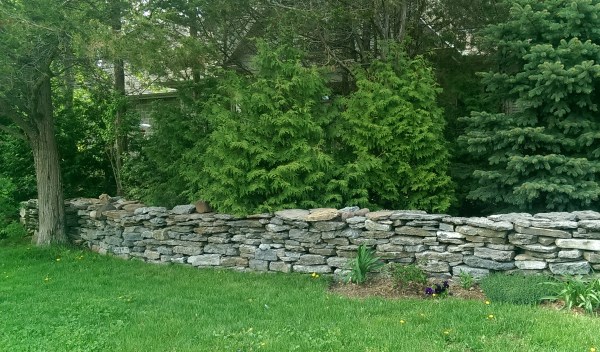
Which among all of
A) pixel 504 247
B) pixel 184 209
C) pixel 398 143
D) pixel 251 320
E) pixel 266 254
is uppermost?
pixel 398 143

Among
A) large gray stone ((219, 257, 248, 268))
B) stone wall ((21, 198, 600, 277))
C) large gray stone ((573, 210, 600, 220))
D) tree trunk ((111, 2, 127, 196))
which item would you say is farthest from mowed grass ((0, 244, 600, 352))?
tree trunk ((111, 2, 127, 196))

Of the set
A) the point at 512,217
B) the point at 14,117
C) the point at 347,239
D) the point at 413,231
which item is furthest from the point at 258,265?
the point at 14,117

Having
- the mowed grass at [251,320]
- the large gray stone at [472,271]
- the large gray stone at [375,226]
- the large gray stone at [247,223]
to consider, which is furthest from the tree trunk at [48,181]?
the large gray stone at [472,271]

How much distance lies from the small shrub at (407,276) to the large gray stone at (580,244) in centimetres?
145

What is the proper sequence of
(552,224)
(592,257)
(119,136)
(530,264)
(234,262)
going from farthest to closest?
(119,136), (234,262), (530,264), (552,224), (592,257)

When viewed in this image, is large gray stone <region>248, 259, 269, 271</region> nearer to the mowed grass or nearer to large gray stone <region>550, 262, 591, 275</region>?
the mowed grass

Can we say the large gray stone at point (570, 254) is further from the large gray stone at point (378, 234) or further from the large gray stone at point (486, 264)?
the large gray stone at point (378, 234)

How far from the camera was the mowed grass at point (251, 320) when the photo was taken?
4.38 meters

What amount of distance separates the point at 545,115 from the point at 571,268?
2.25 m

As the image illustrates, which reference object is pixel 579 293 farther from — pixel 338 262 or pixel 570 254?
pixel 338 262

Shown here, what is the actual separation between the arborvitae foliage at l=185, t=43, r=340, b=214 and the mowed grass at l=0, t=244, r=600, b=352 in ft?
3.59

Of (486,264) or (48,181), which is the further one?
(48,181)

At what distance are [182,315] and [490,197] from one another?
4143mm

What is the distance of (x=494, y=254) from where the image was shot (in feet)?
19.4
